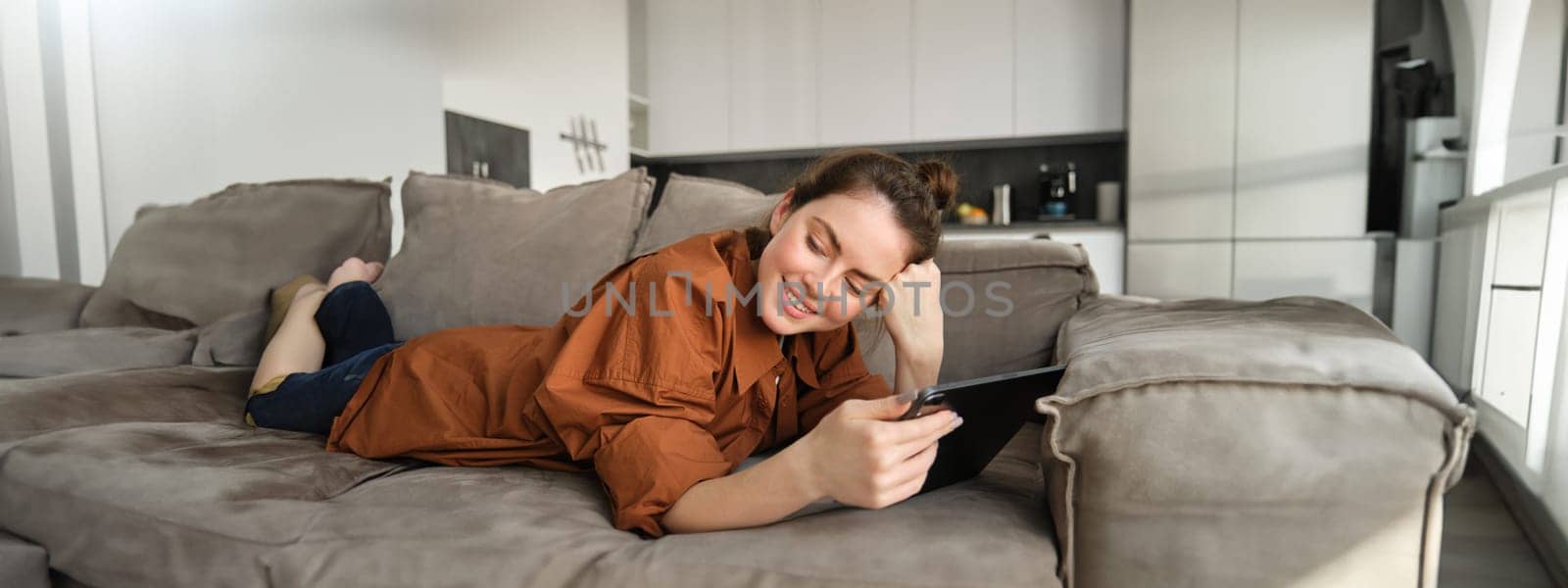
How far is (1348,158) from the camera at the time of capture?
3922mm

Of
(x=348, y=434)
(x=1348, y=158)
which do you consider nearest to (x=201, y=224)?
(x=348, y=434)

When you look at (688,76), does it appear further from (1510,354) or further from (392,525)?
(392,525)

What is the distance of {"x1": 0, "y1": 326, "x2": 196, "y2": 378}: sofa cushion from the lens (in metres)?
1.71

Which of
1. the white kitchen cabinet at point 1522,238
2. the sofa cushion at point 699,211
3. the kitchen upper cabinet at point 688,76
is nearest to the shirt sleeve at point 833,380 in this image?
the sofa cushion at point 699,211

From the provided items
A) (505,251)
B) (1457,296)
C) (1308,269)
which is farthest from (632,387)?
(1308,269)

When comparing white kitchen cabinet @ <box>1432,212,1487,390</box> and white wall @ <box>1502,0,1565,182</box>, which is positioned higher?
white wall @ <box>1502,0,1565,182</box>

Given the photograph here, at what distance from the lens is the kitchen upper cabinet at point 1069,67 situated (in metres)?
4.47

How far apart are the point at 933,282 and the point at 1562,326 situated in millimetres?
1402

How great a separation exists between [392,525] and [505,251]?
86 cm

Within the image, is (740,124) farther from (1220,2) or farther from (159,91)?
(159,91)

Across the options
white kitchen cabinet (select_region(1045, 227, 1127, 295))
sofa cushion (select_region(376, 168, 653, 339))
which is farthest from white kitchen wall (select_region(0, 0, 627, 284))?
white kitchen cabinet (select_region(1045, 227, 1127, 295))

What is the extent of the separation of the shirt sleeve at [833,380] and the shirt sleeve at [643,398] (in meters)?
0.28

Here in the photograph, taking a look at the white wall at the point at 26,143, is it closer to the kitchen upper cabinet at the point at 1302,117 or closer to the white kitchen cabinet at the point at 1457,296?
the white kitchen cabinet at the point at 1457,296

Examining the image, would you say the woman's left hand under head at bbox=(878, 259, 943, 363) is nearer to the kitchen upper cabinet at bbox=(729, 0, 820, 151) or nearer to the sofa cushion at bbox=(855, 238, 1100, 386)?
the sofa cushion at bbox=(855, 238, 1100, 386)
